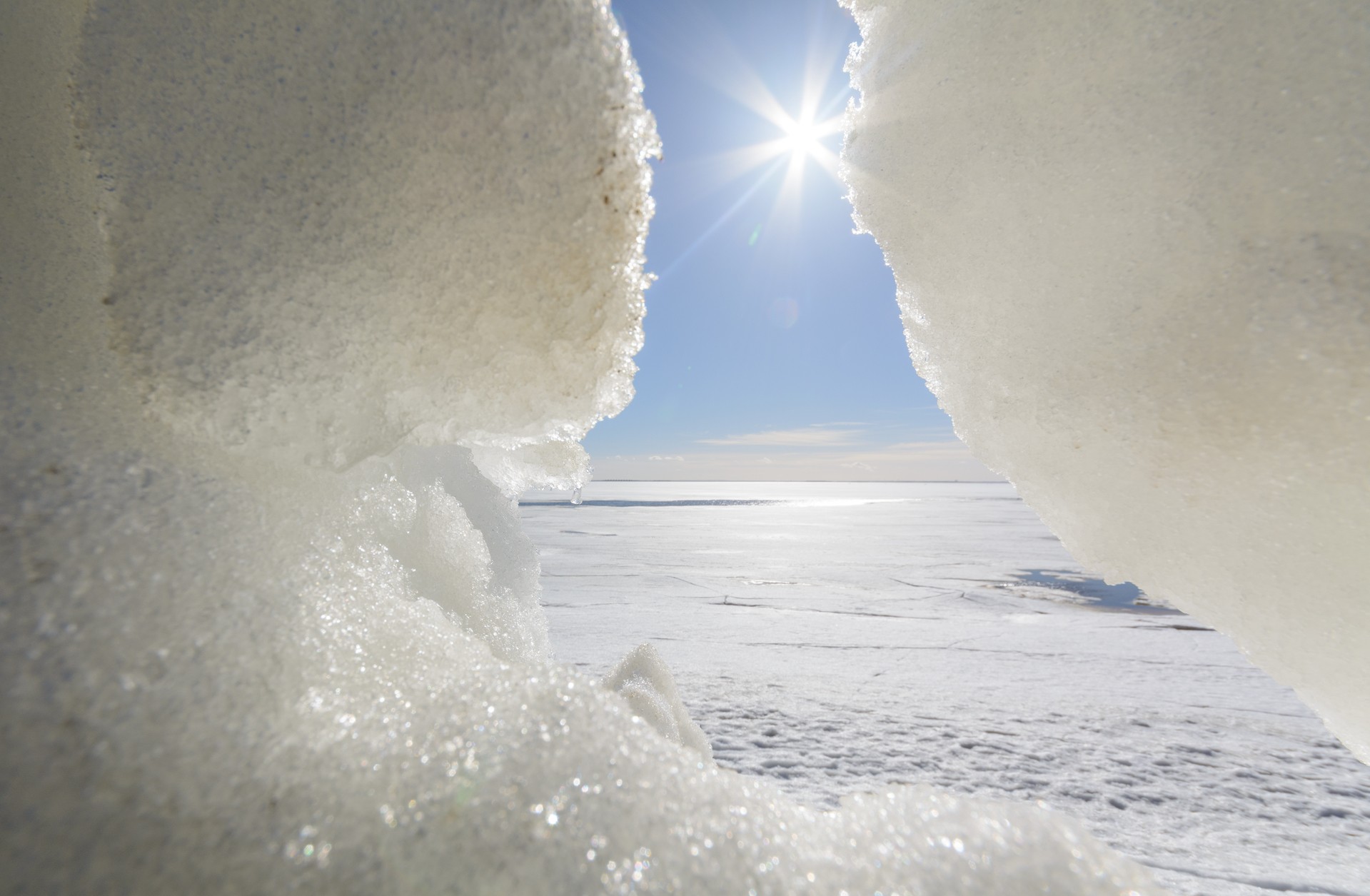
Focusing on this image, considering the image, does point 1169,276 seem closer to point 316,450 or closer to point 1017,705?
point 316,450

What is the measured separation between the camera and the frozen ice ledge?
53cm

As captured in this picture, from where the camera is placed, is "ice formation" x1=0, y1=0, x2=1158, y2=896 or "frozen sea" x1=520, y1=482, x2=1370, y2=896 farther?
"frozen sea" x1=520, y1=482, x2=1370, y2=896

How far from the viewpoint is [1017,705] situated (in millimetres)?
3057

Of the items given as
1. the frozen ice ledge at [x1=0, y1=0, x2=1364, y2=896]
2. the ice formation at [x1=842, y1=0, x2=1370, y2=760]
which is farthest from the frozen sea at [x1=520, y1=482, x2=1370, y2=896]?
the frozen ice ledge at [x1=0, y1=0, x2=1364, y2=896]

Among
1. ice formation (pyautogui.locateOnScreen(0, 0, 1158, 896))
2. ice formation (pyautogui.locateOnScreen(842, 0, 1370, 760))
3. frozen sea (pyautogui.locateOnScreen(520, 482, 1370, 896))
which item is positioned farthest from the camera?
frozen sea (pyautogui.locateOnScreen(520, 482, 1370, 896))

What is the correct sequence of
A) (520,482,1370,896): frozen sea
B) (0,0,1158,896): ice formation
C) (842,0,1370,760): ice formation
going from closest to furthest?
1. (0,0,1158,896): ice formation
2. (842,0,1370,760): ice formation
3. (520,482,1370,896): frozen sea

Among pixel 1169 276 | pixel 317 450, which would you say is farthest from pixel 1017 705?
pixel 317 450

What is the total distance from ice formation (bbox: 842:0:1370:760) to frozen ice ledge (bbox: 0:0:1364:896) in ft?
0.29

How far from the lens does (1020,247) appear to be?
46.4 inches

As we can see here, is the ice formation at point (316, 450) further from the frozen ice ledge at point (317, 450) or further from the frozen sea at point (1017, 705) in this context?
the frozen sea at point (1017, 705)

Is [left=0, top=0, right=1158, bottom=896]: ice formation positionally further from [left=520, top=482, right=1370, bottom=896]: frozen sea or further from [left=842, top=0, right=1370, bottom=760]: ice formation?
[left=520, top=482, right=1370, bottom=896]: frozen sea

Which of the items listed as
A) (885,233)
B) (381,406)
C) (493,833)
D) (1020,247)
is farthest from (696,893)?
(885,233)

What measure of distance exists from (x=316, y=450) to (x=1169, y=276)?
4.25 feet

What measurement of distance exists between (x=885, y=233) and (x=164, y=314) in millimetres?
1243
